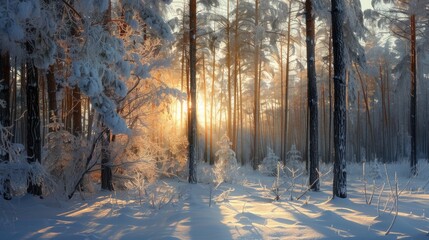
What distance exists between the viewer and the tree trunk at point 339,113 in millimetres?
8492

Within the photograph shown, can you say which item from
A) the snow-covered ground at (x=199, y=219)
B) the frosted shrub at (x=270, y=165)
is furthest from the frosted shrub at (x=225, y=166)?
the frosted shrub at (x=270, y=165)

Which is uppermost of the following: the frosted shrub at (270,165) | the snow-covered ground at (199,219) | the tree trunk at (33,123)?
the tree trunk at (33,123)

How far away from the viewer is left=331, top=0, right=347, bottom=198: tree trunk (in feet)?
27.9

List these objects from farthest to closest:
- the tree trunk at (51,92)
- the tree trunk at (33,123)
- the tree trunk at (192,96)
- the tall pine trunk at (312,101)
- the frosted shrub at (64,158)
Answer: the tree trunk at (192,96), the tall pine trunk at (312,101), the tree trunk at (51,92), the frosted shrub at (64,158), the tree trunk at (33,123)

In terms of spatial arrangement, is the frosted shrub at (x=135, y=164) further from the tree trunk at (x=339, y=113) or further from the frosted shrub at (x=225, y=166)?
the tree trunk at (x=339, y=113)

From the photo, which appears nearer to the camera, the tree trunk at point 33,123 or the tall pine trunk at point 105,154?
the tree trunk at point 33,123

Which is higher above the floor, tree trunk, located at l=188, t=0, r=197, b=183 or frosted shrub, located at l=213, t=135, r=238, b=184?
tree trunk, located at l=188, t=0, r=197, b=183

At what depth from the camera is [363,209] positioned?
7.08m

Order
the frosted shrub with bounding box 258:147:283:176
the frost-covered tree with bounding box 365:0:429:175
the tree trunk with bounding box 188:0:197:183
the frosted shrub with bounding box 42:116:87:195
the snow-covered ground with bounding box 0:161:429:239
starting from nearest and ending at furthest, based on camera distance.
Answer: the snow-covered ground with bounding box 0:161:429:239 < the frosted shrub with bounding box 42:116:87:195 < the tree trunk with bounding box 188:0:197:183 < the frost-covered tree with bounding box 365:0:429:175 < the frosted shrub with bounding box 258:147:283:176

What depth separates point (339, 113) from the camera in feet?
28.1

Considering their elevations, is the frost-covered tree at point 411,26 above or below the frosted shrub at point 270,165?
above

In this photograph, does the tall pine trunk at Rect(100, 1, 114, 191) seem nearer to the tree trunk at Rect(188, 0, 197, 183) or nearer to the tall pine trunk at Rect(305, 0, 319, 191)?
the tree trunk at Rect(188, 0, 197, 183)

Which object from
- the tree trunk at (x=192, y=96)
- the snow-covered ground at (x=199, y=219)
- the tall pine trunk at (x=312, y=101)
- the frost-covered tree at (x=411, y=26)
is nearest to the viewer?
the snow-covered ground at (x=199, y=219)

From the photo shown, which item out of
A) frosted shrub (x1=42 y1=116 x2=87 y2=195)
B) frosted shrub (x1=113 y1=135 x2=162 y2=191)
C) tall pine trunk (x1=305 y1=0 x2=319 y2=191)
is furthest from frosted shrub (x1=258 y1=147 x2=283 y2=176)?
frosted shrub (x1=42 y1=116 x2=87 y2=195)
